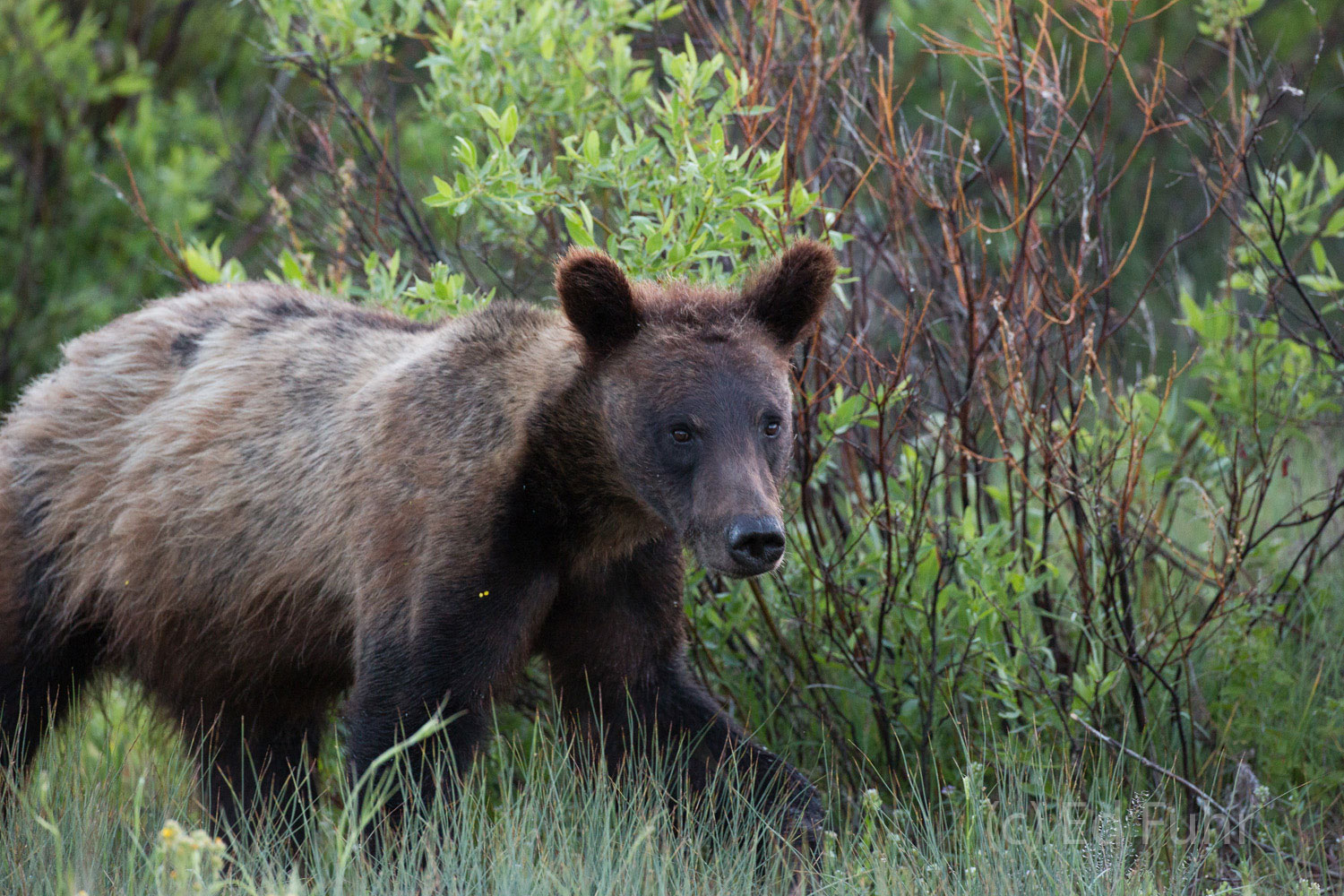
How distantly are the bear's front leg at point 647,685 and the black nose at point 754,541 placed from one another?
0.72m

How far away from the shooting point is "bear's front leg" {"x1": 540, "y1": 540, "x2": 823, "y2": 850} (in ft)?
14.4

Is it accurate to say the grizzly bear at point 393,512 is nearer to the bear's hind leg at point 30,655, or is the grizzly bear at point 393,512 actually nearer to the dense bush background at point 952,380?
the bear's hind leg at point 30,655

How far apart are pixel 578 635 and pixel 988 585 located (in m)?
1.40

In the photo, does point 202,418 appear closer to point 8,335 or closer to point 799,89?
point 799,89

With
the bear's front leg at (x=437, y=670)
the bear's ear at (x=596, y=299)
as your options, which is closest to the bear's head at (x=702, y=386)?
the bear's ear at (x=596, y=299)

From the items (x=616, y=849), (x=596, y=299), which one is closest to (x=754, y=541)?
(x=596, y=299)

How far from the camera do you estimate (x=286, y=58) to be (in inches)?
236

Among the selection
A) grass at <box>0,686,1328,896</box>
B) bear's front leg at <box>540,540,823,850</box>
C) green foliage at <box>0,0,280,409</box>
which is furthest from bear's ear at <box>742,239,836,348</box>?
green foliage at <box>0,0,280,409</box>

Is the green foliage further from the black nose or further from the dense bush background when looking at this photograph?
the black nose

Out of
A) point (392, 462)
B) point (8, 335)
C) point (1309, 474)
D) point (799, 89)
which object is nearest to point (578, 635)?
point (392, 462)

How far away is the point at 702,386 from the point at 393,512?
0.95 m

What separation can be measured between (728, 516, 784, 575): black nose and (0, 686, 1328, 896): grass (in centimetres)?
69

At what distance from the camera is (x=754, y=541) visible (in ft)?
12.3

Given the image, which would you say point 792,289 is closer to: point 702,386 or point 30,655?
point 702,386
